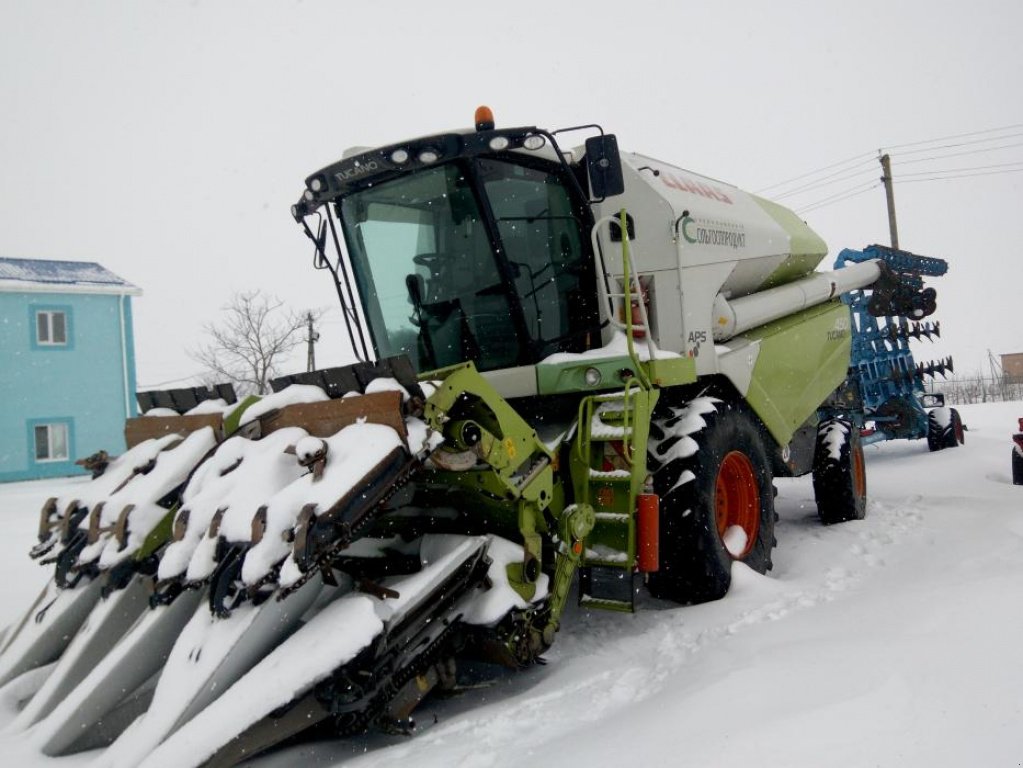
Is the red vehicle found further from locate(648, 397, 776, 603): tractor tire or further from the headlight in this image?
the headlight

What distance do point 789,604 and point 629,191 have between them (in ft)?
8.86

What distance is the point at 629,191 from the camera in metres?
5.13

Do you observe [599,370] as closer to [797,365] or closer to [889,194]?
[797,365]

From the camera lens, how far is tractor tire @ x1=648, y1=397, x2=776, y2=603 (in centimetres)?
444

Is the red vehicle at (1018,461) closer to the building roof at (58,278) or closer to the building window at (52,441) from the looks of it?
the building roof at (58,278)

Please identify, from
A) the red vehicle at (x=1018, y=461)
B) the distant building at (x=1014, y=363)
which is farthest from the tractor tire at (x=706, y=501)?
the distant building at (x=1014, y=363)

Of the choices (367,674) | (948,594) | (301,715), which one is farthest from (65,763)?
(948,594)

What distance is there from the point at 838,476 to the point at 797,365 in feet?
3.73

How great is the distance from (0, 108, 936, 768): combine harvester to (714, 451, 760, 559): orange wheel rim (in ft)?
0.05

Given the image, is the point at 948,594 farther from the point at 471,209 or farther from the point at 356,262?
the point at 356,262

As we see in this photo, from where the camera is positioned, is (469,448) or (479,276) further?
(479,276)

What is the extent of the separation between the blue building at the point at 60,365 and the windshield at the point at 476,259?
64.6 ft

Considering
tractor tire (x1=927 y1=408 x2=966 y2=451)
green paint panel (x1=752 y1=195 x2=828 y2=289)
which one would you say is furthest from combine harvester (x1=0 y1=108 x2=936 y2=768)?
tractor tire (x1=927 y1=408 x2=966 y2=451)

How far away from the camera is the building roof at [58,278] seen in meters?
21.0
